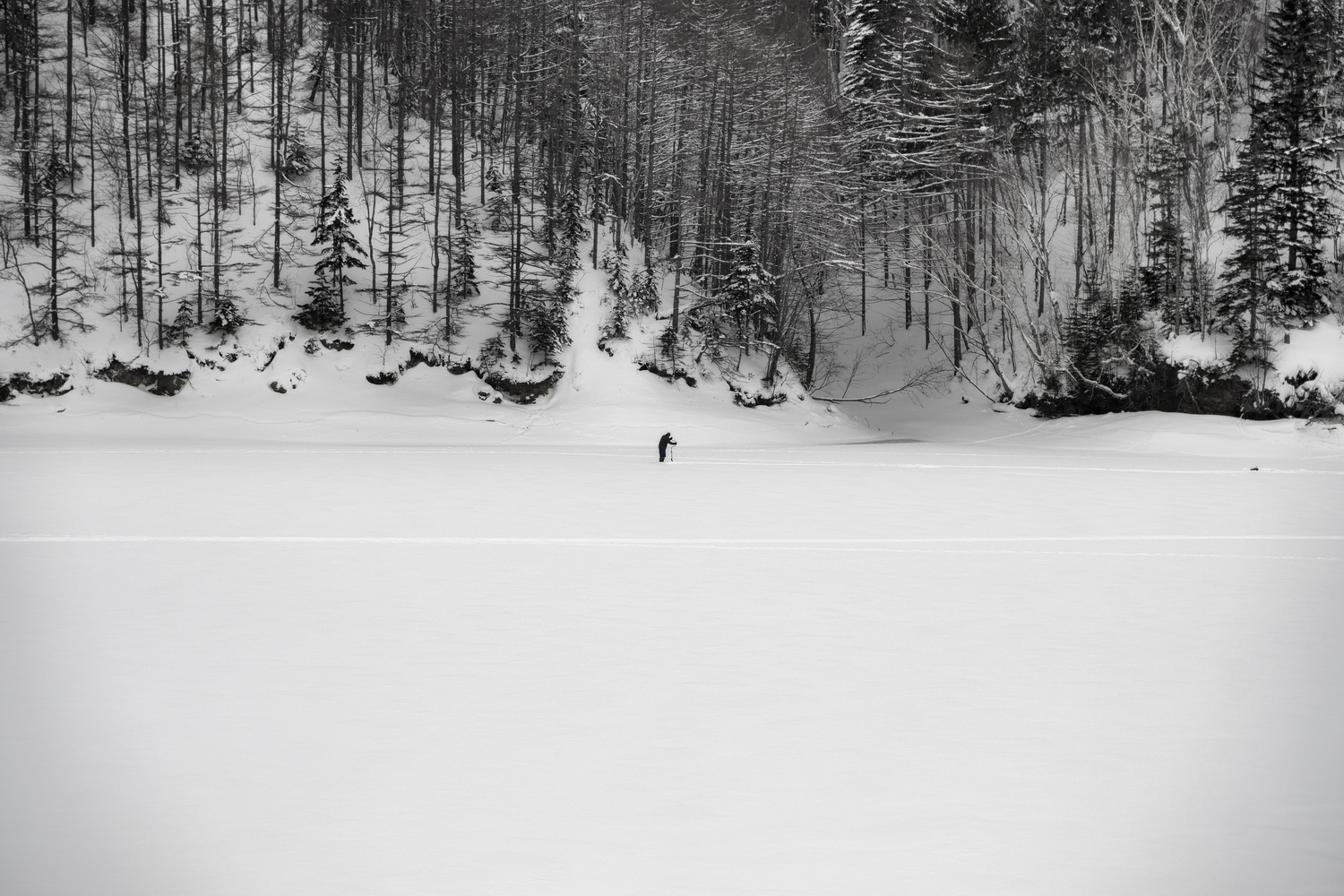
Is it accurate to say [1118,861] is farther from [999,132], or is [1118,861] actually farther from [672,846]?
[999,132]

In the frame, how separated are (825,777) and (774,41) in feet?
150

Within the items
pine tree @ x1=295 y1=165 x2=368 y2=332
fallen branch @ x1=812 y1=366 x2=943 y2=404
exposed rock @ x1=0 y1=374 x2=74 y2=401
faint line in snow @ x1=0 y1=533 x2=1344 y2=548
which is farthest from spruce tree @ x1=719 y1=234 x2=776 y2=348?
faint line in snow @ x1=0 y1=533 x2=1344 y2=548

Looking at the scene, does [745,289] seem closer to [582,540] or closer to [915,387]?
[915,387]

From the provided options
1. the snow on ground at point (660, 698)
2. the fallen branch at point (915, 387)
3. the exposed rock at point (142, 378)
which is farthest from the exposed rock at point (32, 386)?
the fallen branch at point (915, 387)

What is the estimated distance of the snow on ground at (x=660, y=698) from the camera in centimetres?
440

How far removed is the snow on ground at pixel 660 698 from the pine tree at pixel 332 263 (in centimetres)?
2196

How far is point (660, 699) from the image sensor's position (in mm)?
6375

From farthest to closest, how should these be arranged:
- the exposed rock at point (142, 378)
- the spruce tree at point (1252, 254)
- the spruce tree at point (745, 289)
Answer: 1. the spruce tree at point (745, 289)
2. the exposed rock at point (142, 378)
3. the spruce tree at point (1252, 254)

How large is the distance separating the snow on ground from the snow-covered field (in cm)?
3

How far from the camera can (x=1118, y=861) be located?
4426 mm

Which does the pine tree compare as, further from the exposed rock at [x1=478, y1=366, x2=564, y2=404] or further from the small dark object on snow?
the small dark object on snow

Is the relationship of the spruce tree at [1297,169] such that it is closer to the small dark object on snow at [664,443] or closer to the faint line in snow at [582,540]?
the small dark object on snow at [664,443]

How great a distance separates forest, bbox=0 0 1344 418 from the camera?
35312 millimetres

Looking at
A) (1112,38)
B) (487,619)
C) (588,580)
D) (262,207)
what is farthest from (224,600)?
(1112,38)
